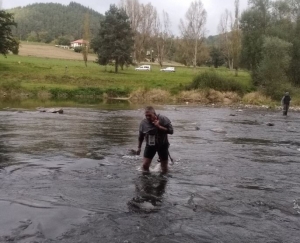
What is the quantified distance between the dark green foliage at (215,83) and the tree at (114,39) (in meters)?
A: 16.9

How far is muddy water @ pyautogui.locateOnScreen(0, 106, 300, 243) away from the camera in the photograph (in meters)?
8.97

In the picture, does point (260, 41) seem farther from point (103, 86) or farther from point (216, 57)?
point (216, 57)

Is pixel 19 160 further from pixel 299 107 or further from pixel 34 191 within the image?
pixel 299 107

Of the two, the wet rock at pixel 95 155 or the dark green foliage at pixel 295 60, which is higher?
the dark green foliage at pixel 295 60

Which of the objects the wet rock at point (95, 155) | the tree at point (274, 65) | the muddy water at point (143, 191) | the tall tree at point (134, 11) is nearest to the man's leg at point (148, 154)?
the muddy water at point (143, 191)

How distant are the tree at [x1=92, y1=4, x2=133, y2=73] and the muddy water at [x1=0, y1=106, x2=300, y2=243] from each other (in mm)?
51590

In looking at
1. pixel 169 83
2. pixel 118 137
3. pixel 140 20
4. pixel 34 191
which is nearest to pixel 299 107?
pixel 169 83

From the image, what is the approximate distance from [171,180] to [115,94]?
1983 inches

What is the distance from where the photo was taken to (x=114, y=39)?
7375 centimetres

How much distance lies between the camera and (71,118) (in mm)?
32750

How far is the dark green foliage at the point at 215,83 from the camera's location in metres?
61.2

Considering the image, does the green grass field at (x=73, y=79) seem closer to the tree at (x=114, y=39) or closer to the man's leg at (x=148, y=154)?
the tree at (x=114, y=39)

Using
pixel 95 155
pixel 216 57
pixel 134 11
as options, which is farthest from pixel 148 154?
pixel 216 57

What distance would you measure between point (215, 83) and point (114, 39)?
22373 mm
